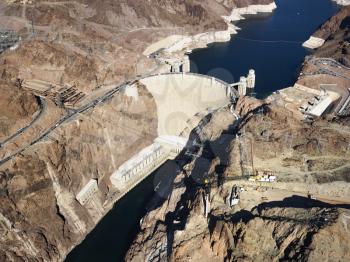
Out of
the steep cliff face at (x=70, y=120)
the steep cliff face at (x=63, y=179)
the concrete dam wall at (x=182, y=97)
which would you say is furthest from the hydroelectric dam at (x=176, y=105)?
the steep cliff face at (x=63, y=179)

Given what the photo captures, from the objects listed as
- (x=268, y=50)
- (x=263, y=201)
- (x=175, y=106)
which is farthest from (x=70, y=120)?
(x=268, y=50)

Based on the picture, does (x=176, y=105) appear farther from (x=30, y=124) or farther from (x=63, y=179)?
(x=63, y=179)

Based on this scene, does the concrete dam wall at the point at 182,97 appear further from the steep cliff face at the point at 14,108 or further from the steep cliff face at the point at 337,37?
the steep cliff face at the point at 337,37

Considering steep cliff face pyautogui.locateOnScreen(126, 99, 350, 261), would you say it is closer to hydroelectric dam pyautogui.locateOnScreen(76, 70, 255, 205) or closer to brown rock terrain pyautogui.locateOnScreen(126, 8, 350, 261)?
brown rock terrain pyautogui.locateOnScreen(126, 8, 350, 261)

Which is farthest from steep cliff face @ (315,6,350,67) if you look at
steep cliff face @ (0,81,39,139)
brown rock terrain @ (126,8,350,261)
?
steep cliff face @ (0,81,39,139)

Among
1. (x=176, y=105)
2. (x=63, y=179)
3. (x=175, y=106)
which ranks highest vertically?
(x=176, y=105)

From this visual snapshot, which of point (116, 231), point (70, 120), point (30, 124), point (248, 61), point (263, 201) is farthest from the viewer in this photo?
point (248, 61)
